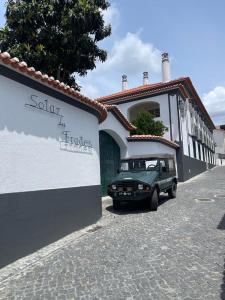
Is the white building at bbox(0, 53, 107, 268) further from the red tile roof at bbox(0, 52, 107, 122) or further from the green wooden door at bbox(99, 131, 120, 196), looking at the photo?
the green wooden door at bbox(99, 131, 120, 196)

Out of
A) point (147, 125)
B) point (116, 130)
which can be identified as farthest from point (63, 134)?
point (147, 125)

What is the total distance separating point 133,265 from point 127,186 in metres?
5.61

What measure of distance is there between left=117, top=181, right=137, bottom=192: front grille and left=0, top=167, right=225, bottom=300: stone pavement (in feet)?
6.46

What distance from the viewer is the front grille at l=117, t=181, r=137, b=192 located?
11.0 metres

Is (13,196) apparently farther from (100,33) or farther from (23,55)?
(100,33)

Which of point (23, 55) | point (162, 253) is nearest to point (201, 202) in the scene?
point (162, 253)

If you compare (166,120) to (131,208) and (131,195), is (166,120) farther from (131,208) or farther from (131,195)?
(131,195)

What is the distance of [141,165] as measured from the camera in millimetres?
12312

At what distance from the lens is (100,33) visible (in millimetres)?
15547

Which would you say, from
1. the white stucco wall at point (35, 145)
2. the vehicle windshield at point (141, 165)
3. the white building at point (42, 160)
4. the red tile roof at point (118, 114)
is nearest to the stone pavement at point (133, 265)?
the white building at point (42, 160)

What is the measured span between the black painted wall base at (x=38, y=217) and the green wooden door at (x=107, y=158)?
5490mm

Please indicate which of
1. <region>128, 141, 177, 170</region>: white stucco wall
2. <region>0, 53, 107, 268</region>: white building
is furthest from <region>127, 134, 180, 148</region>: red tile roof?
<region>0, 53, 107, 268</region>: white building

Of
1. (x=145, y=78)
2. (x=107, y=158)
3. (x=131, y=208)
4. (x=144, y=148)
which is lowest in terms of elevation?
(x=131, y=208)

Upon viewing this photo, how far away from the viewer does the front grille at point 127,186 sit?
11.0 m
